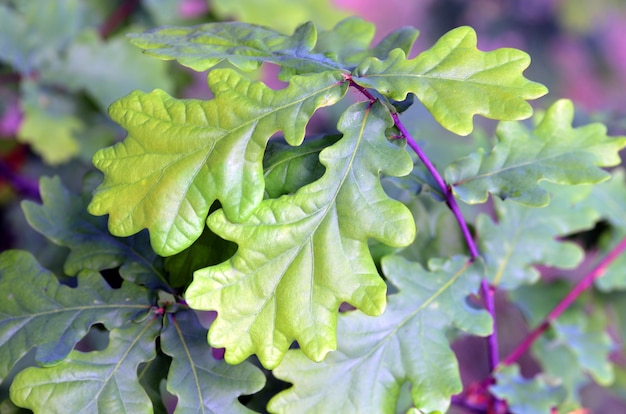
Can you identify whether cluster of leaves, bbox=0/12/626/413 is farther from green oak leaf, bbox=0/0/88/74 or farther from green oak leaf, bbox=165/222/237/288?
green oak leaf, bbox=0/0/88/74

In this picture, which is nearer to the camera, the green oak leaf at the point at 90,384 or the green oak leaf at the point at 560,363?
the green oak leaf at the point at 90,384

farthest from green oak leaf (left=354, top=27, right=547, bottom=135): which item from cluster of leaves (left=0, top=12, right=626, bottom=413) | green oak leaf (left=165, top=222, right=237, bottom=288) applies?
green oak leaf (left=165, top=222, right=237, bottom=288)

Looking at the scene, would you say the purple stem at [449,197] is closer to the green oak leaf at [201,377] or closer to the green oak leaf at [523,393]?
the green oak leaf at [523,393]

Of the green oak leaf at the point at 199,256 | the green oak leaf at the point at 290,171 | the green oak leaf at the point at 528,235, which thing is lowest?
the green oak leaf at the point at 528,235

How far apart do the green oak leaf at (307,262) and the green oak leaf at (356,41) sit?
232mm

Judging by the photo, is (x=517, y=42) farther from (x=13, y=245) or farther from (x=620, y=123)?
(x=13, y=245)

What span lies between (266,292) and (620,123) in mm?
1104

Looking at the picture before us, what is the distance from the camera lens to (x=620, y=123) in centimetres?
142

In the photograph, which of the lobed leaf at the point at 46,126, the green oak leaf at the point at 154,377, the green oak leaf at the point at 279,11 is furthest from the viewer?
the green oak leaf at the point at 279,11

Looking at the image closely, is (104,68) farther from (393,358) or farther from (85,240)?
(393,358)

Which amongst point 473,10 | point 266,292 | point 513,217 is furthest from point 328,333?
point 473,10

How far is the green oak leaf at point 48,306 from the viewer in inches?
31.9

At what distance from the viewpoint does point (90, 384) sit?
783mm

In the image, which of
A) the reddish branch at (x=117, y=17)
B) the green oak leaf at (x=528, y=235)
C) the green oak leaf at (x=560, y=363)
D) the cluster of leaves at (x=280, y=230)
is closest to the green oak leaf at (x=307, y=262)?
the cluster of leaves at (x=280, y=230)
